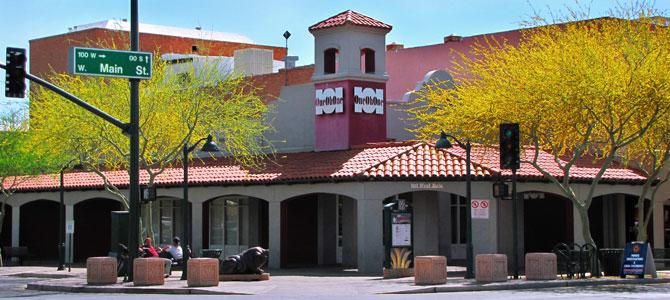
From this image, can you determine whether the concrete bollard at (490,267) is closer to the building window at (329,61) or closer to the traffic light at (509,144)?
the traffic light at (509,144)

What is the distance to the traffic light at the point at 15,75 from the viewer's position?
25.3m

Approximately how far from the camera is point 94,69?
89.5ft

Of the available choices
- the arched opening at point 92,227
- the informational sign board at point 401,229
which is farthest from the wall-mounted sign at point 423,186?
the arched opening at point 92,227

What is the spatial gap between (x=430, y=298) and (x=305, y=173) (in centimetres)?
1293

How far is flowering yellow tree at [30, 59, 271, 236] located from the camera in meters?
36.1

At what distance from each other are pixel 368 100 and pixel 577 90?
10.3 meters

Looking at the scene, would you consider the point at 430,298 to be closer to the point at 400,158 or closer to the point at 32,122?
the point at 400,158

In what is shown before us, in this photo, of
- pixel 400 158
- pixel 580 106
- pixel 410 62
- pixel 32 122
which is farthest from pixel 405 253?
pixel 410 62

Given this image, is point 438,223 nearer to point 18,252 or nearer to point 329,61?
point 329,61

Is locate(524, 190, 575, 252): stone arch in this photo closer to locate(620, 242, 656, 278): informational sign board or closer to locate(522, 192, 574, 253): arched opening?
locate(522, 192, 574, 253): arched opening

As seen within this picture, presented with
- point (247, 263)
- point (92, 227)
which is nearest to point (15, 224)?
point (92, 227)

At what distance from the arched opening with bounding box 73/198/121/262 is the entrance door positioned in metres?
10.3

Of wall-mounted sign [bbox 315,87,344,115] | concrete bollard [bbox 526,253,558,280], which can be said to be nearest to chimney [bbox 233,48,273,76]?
wall-mounted sign [bbox 315,87,344,115]

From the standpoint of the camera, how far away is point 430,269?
2880 centimetres
